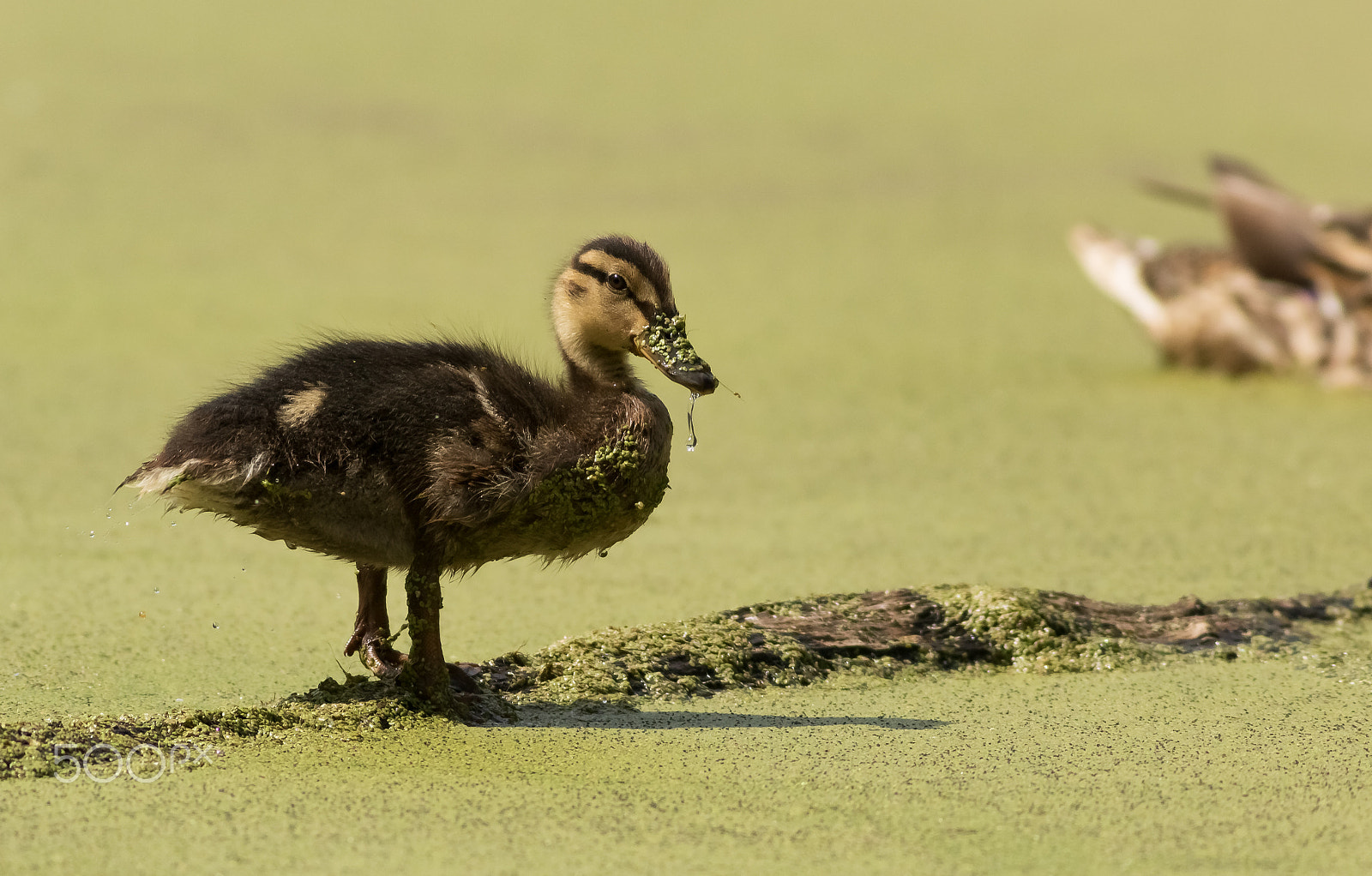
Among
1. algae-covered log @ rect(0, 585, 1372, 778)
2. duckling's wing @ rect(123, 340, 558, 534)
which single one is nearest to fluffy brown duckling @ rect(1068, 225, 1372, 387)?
algae-covered log @ rect(0, 585, 1372, 778)

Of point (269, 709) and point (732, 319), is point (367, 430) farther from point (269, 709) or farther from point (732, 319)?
point (732, 319)

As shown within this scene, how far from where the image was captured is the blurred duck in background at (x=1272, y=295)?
211 inches

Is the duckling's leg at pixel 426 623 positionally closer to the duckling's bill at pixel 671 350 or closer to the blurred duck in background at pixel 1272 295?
the duckling's bill at pixel 671 350

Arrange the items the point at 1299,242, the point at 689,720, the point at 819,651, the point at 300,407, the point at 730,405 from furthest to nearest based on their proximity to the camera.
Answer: the point at 1299,242
the point at 730,405
the point at 819,651
the point at 689,720
the point at 300,407

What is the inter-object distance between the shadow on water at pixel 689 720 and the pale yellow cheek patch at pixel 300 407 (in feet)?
1.91

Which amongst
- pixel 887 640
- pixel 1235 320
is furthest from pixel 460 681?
pixel 1235 320

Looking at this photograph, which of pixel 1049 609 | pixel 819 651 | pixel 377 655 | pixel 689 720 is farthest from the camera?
pixel 1049 609

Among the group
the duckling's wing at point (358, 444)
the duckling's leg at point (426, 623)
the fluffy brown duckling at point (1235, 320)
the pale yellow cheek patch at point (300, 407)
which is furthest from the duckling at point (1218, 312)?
the pale yellow cheek patch at point (300, 407)

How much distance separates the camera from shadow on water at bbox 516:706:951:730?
256 centimetres

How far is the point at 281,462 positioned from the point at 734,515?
71.1 inches

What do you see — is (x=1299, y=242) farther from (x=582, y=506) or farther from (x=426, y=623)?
(x=426, y=623)

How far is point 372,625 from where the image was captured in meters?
2.76

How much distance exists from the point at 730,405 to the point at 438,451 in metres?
2.58

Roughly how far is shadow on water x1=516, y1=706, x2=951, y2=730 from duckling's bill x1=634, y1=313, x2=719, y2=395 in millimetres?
525
